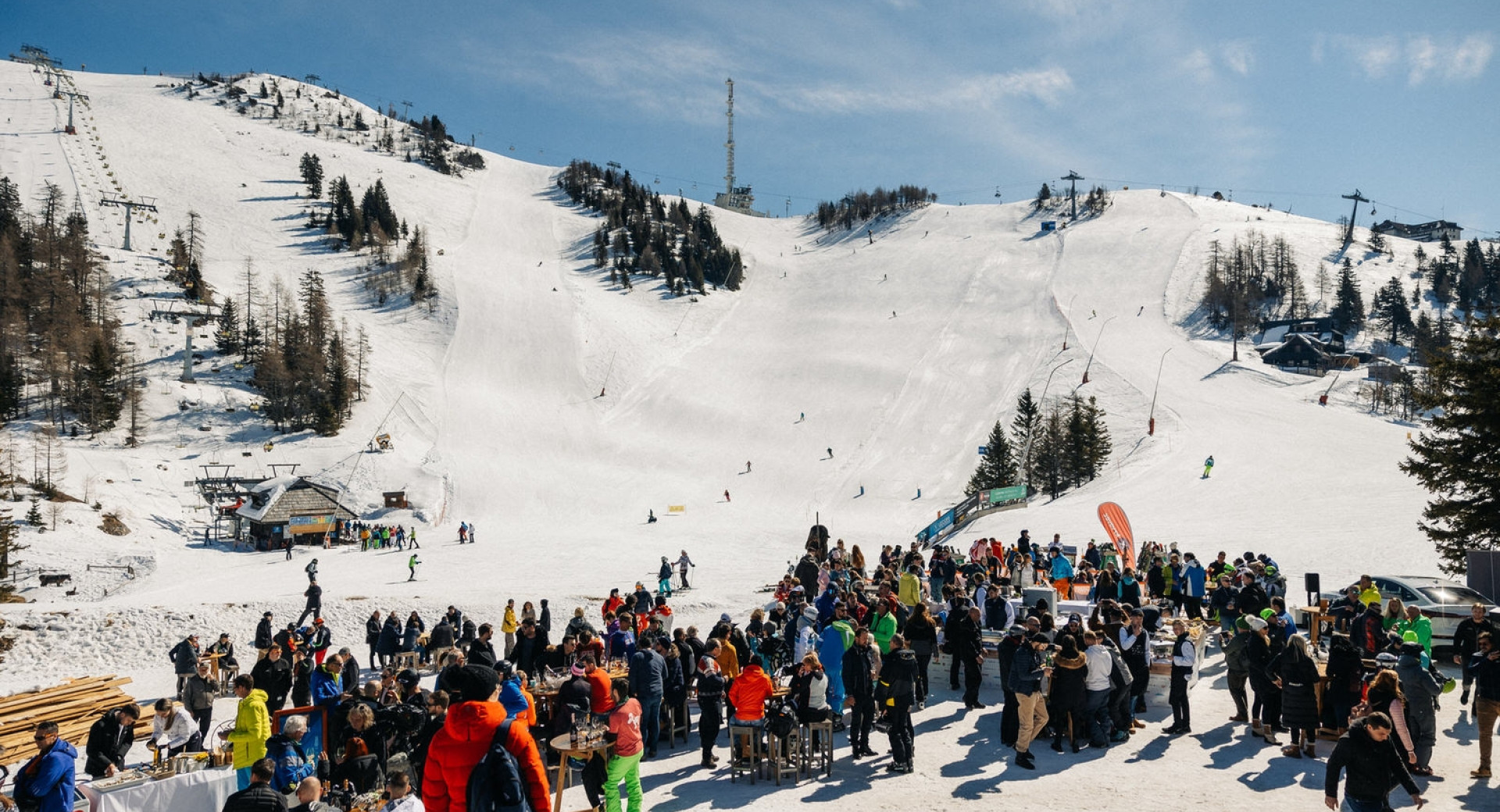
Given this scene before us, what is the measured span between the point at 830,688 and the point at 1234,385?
187 feet

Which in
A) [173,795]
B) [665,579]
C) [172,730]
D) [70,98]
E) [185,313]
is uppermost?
[70,98]

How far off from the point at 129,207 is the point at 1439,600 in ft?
323

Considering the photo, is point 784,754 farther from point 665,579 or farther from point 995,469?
point 995,469

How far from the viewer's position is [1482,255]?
103 meters

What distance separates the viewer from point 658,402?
196 feet

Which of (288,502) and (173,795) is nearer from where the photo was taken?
(173,795)

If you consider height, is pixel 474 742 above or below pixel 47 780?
above

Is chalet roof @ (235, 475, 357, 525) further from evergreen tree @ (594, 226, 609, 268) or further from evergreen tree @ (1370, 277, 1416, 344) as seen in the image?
evergreen tree @ (1370, 277, 1416, 344)

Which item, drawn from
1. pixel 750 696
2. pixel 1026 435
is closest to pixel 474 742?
pixel 750 696

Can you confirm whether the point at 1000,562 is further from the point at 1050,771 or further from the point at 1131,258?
the point at 1131,258

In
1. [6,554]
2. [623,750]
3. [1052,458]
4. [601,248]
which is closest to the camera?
[623,750]

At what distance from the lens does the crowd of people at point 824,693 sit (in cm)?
621

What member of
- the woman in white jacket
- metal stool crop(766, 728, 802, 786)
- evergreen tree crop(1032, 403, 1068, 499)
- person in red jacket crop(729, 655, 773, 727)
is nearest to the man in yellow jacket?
the woman in white jacket

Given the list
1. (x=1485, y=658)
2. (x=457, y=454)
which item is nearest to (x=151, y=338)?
(x=457, y=454)
